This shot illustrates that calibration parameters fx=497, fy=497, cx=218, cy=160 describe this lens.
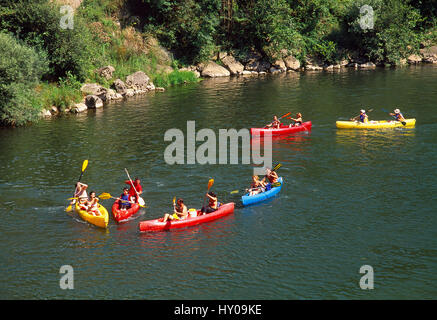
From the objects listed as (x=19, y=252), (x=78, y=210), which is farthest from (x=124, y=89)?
(x=19, y=252)

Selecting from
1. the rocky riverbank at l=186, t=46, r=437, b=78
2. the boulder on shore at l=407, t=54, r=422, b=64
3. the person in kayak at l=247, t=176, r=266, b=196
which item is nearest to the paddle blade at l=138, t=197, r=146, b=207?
the person in kayak at l=247, t=176, r=266, b=196

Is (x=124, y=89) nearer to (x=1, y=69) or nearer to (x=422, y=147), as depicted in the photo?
(x=1, y=69)

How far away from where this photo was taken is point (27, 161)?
27250 mm

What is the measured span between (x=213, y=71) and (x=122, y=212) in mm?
37731

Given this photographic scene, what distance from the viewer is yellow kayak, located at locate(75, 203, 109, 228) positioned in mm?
19609

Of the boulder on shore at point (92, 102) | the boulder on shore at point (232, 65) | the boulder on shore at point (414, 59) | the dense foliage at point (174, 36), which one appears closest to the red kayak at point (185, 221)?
the dense foliage at point (174, 36)

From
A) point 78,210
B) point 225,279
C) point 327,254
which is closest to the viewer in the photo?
point 225,279

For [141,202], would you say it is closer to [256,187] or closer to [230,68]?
[256,187]

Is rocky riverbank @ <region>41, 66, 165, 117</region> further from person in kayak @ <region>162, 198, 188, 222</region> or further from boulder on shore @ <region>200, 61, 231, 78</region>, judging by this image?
person in kayak @ <region>162, 198, 188, 222</region>

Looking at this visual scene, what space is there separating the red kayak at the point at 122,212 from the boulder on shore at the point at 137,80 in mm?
27266

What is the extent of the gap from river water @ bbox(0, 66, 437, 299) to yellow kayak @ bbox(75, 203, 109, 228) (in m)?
0.30

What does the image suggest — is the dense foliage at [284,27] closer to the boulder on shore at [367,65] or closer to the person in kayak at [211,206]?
the boulder on shore at [367,65]

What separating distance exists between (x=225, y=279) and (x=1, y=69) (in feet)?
78.2

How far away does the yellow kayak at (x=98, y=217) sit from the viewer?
64.3 ft
